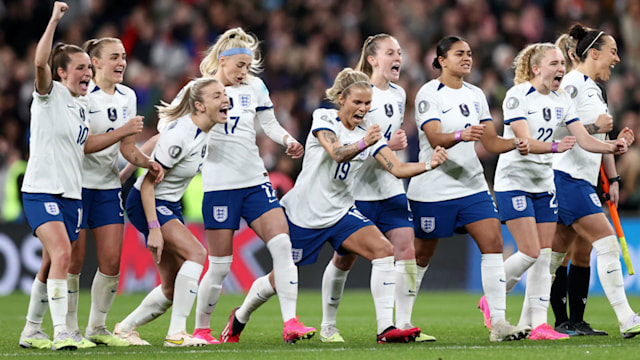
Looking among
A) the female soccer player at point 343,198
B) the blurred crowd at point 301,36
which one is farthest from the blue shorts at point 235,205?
the blurred crowd at point 301,36

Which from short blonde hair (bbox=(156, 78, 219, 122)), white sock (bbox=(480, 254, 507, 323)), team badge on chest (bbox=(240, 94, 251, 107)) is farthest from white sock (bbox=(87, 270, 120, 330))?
white sock (bbox=(480, 254, 507, 323))

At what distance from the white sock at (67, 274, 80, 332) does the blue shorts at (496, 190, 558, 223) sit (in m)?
3.46

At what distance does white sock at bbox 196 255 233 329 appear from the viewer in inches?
314

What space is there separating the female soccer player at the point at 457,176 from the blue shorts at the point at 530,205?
21 cm

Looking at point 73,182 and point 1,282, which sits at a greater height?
point 73,182

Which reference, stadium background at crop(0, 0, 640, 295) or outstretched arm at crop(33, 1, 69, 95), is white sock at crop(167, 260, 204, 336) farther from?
stadium background at crop(0, 0, 640, 295)

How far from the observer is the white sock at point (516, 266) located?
8.07 m

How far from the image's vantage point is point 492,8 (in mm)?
19703

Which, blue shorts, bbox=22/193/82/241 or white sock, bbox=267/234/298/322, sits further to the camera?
Answer: white sock, bbox=267/234/298/322

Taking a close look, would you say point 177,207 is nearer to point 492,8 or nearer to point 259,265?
point 259,265

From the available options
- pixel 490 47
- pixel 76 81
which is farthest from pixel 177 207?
pixel 490 47

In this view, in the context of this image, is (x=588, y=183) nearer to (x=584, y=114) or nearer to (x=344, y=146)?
(x=584, y=114)

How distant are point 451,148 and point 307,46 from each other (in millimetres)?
11207

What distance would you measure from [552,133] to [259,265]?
7232mm
